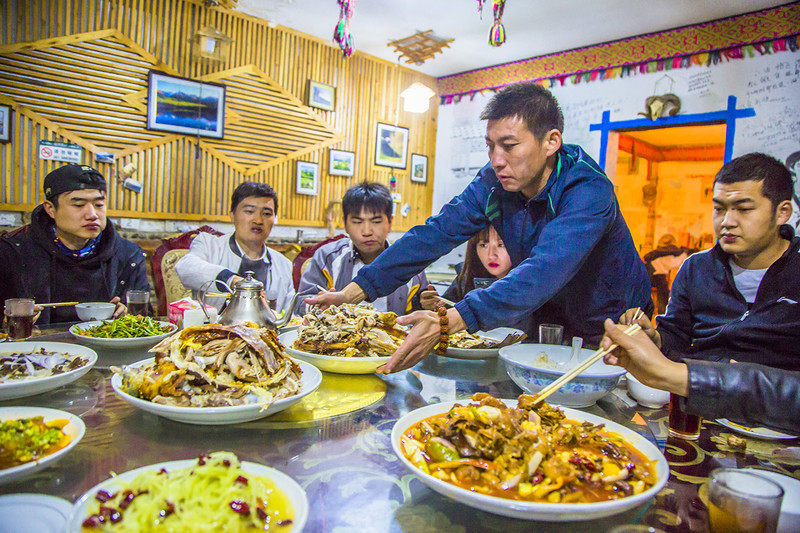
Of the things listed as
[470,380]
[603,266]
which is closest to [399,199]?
[603,266]

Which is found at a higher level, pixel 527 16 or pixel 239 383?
pixel 527 16

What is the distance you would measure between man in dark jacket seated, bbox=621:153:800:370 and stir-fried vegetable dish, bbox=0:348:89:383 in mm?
2208

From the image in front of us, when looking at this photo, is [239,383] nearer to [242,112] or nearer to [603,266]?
[603,266]

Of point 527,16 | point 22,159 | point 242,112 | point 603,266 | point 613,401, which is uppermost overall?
point 527,16

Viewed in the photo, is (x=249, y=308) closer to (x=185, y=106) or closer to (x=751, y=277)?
(x=751, y=277)

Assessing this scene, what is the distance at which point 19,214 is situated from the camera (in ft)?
14.8

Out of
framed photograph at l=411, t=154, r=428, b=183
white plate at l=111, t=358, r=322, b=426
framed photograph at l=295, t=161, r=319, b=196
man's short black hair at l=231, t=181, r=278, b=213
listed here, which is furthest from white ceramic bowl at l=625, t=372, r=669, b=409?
framed photograph at l=411, t=154, r=428, b=183

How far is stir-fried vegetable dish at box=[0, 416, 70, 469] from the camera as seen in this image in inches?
31.0

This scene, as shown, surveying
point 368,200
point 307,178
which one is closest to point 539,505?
point 368,200

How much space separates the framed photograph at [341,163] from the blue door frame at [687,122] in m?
3.27

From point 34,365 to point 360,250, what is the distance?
2.24 metres

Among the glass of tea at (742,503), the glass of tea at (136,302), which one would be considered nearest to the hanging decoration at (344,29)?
the glass of tea at (136,302)

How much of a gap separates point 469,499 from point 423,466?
0.15 meters

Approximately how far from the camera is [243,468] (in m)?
0.81
